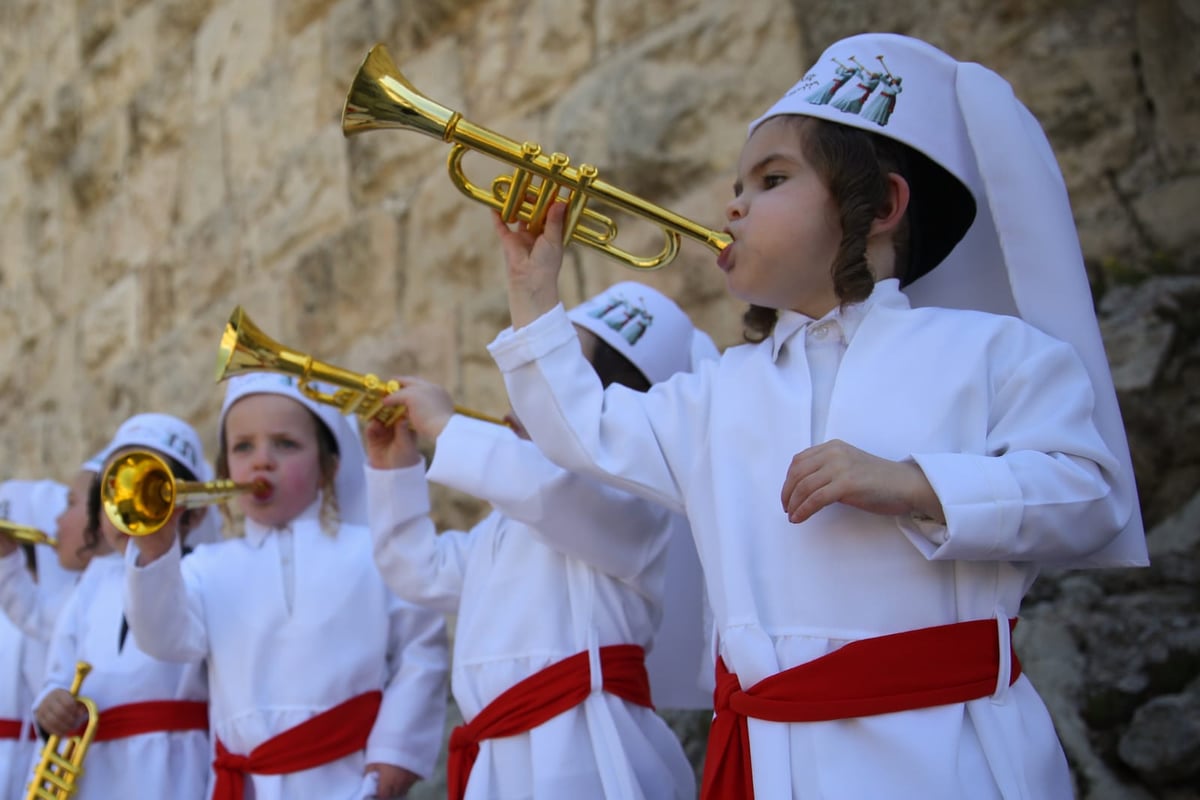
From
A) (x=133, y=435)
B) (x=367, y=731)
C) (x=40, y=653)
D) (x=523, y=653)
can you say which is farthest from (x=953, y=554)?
(x=40, y=653)

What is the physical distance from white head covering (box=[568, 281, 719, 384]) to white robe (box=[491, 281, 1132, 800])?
81 cm

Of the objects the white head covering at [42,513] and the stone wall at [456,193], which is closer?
the stone wall at [456,193]

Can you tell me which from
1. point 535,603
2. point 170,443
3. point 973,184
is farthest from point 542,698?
point 170,443

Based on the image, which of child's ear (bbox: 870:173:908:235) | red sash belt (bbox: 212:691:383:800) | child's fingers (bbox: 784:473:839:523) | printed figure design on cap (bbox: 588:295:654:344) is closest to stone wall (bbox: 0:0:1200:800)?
printed figure design on cap (bbox: 588:295:654:344)

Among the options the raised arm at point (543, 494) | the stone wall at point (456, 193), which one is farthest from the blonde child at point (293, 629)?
the stone wall at point (456, 193)

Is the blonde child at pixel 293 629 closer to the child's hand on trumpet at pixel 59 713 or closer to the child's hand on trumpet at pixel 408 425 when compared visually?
the child's hand on trumpet at pixel 59 713

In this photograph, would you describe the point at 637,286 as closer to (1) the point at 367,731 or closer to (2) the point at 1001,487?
(1) the point at 367,731

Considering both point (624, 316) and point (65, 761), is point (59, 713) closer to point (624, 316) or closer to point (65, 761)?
point (65, 761)

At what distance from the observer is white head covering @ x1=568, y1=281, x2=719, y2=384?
9.75 feet

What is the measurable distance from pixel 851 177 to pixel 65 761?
2319mm

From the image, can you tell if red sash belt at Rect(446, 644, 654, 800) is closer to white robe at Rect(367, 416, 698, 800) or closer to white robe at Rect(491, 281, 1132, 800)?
white robe at Rect(367, 416, 698, 800)

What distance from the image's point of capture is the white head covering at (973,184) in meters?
2.09

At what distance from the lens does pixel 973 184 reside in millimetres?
2229

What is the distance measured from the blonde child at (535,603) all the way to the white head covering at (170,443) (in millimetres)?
1196
